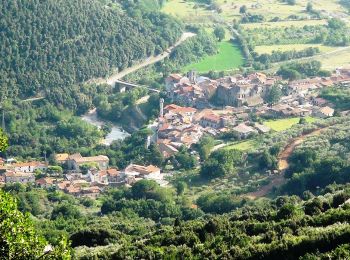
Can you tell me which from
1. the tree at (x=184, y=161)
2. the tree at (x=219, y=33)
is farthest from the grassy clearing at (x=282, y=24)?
the tree at (x=184, y=161)

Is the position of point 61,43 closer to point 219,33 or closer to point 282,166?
point 219,33

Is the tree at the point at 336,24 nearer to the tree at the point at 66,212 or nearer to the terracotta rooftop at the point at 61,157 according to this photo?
the terracotta rooftop at the point at 61,157

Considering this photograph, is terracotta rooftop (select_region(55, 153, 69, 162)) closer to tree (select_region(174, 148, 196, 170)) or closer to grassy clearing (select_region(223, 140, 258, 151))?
tree (select_region(174, 148, 196, 170))

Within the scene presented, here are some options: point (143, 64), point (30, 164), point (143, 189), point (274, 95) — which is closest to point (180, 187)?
point (143, 189)

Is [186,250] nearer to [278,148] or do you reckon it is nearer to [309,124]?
[278,148]

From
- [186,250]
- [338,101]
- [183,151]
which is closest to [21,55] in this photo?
[183,151]

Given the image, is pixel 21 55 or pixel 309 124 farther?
pixel 21 55

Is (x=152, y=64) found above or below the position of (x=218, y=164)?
below

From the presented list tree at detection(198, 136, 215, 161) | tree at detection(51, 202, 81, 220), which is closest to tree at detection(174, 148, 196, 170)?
tree at detection(198, 136, 215, 161)
